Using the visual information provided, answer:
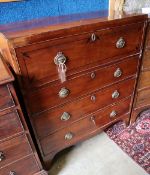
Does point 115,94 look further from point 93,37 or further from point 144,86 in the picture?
point 93,37

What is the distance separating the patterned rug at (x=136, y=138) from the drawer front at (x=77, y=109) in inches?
16.2

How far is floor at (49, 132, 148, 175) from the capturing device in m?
1.38

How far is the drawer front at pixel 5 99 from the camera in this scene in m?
0.83

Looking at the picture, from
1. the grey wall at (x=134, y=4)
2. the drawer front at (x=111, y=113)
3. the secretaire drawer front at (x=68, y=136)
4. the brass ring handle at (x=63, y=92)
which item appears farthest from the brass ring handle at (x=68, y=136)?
the grey wall at (x=134, y=4)

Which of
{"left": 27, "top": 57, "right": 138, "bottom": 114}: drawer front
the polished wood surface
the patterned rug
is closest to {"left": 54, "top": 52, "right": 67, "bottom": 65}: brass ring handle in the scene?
{"left": 27, "top": 57, "right": 138, "bottom": 114}: drawer front

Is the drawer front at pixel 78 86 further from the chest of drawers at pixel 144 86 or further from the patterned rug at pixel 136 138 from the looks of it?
the patterned rug at pixel 136 138

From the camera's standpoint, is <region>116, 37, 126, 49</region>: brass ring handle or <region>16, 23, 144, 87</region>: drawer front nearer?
<region>16, 23, 144, 87</region>: drawer front

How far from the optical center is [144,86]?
151 centimetres

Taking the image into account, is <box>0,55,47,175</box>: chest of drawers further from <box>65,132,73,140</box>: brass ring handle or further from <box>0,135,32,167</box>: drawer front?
<box>65,132,73,140</box>: brass ring handle

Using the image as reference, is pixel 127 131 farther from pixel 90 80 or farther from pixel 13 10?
pixel 13 10

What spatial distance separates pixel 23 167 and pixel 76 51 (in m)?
0.79

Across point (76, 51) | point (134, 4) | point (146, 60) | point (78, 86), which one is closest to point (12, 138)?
point (78, 86)

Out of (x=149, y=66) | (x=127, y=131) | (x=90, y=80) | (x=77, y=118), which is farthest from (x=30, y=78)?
(x=127, y=131)

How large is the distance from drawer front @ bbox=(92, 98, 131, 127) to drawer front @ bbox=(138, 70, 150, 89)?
15 centimetres
